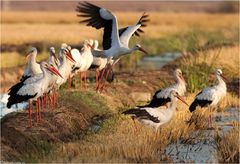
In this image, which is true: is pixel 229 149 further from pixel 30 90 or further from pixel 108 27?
pixel 108 27

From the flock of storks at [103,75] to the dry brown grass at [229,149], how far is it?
114 centimetres

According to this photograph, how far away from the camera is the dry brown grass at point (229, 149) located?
9.21 meters

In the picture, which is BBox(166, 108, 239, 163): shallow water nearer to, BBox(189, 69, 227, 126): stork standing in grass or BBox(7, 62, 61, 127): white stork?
BBox(189, 69, 227, 126): stork standing in grass

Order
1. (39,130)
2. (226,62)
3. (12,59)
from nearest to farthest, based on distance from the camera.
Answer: (39,130) < (226,62) < (12,59)

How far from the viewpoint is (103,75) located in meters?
16.2

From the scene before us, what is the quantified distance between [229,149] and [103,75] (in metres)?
7.16

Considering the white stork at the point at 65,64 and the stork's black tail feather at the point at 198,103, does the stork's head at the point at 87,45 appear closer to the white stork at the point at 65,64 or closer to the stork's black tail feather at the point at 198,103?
the white stork at the point at 65,64

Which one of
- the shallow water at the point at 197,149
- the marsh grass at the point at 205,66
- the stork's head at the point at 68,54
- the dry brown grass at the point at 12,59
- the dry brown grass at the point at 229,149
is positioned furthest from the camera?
the dry brown grass at the point at 12,59

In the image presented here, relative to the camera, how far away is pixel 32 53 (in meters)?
13.3

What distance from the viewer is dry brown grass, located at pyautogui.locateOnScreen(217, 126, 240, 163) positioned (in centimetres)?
921

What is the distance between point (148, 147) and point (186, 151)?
1.07m

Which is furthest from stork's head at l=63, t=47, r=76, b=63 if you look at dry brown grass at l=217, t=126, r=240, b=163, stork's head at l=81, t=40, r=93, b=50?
dry brown grass at l=217, t=126, r=240, b=163

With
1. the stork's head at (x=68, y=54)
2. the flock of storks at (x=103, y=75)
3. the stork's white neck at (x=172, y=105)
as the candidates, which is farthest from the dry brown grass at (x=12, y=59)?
the stork's white neck at (x=172, y=105)

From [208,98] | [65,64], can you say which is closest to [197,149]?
[208,98]
